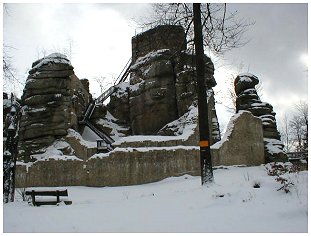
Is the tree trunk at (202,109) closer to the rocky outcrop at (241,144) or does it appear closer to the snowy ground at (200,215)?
the snowy ground at (200,215)

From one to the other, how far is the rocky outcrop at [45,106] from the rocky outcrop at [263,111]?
46.9 feet

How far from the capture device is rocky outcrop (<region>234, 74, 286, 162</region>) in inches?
884

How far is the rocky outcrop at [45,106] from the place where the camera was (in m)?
21.0

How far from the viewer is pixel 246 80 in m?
25.6

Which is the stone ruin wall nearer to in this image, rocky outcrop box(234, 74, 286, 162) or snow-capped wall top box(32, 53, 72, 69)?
snow-capped wall top box(32, 53, 72, 69)

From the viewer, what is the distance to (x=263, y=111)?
24.4m

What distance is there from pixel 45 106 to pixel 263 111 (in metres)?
17.3

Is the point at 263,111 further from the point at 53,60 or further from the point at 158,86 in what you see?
the point at 53,60

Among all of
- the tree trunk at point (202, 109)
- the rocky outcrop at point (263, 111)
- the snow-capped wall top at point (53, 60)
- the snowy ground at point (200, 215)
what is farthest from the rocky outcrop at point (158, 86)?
the snowy ground at point (200, 215)

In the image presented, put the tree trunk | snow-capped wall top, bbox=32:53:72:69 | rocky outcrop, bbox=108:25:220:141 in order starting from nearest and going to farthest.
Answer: the tree trunk → snow-capped wall top, bbox=32:53:72:69 → rocky outcrop, bbox=108:25:220:141

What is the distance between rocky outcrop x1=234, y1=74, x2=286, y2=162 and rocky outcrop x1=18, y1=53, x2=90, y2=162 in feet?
46.9

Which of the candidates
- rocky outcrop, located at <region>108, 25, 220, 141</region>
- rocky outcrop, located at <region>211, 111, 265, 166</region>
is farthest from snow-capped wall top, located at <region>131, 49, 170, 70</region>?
rocky outcrop, located at <region>211, 111, 265, 166</region>

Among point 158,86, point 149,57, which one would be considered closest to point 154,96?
point 158,86

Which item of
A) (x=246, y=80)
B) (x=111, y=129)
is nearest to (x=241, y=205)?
(x=246, y=80)
